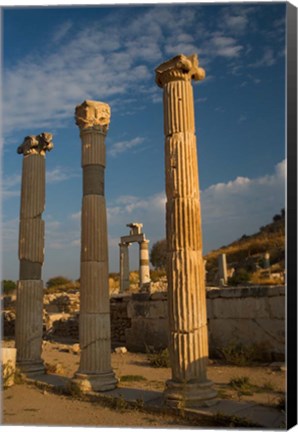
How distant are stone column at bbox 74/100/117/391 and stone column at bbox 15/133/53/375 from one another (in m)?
2.59

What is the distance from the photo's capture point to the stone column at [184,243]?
815 centimetres

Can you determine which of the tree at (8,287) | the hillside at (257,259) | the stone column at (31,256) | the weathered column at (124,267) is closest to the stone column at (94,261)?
the stone column at (31,256)

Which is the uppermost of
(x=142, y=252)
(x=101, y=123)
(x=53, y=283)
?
(x=101, y=123)

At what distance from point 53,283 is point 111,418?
45.0 metres

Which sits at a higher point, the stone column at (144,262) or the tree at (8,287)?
the stone column at (144,262)

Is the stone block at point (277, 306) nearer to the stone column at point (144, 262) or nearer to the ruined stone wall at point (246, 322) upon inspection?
the ruined stone wall at point (246, 322)

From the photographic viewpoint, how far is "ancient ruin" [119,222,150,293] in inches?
1113

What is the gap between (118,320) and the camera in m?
18.9

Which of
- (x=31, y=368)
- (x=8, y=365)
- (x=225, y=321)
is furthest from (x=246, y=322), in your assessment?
(x=8, y=365)

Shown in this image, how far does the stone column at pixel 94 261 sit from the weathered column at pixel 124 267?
1829 centimetres

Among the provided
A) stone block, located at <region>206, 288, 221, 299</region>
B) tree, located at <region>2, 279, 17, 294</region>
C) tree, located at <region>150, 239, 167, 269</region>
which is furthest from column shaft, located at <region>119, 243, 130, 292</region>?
tree, located at <region>150, 239, 167, 269</region>

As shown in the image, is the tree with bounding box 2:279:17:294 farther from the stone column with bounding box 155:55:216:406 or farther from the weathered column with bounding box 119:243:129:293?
the stone column with bounding box 155:55:216:406

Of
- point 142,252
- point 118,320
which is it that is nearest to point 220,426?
point 118,320

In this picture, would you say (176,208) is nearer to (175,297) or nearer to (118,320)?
(175,297)
